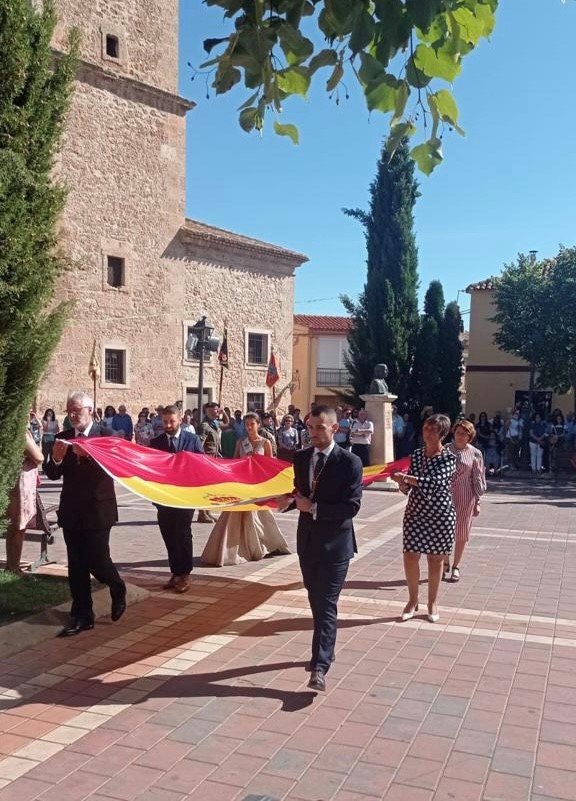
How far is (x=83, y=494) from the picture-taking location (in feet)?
20.4

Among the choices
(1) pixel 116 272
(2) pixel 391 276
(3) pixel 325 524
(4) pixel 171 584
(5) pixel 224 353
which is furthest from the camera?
(2) pixel 391 276

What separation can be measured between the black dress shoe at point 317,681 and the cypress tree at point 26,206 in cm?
327

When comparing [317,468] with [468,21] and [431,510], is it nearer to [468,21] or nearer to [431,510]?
[431,510]

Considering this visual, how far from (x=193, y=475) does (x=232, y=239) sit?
2599 cm

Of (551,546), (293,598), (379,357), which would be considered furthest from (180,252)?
(293,598)

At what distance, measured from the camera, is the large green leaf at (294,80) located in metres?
3.51

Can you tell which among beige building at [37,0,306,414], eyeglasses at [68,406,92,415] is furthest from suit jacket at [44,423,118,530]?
beige building at [37,0,306,414]

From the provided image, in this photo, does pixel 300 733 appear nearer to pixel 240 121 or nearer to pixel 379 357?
pixel 240 121

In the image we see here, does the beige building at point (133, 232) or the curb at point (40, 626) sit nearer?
the curb at point (40, 626)

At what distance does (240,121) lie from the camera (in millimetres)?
3623

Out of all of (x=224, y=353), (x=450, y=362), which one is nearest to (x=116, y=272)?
(x=224, y=353)

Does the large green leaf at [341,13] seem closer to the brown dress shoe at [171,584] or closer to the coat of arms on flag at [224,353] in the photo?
the brown dress shoe at [171,584]

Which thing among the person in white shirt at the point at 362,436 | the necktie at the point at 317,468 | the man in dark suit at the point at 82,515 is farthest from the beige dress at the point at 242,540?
the person in white shirt at the point at 362,436

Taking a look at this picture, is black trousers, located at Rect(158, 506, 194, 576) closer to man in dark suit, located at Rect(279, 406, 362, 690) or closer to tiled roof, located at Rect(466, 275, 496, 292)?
man in dark suit, located at Rect(279, 406, 362, 690)
